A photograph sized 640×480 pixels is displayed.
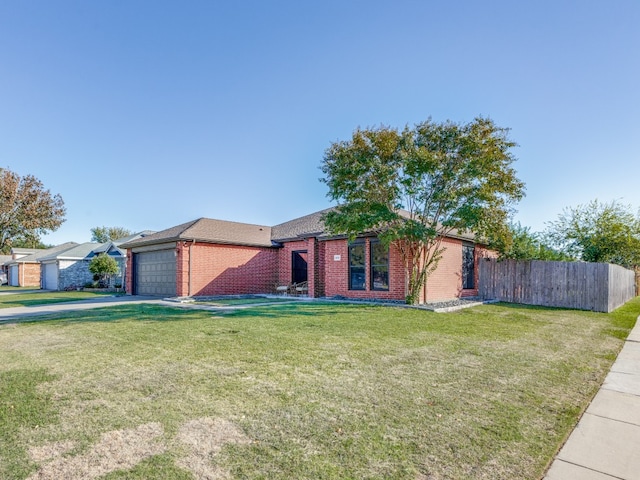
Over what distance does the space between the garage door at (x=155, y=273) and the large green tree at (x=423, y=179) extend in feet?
31.2

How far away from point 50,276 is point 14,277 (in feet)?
43.0

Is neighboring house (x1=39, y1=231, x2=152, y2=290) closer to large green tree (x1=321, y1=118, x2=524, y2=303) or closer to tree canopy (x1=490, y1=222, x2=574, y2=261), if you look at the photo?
large green tree (x1=321, y1=118, x2=524, y2=303)

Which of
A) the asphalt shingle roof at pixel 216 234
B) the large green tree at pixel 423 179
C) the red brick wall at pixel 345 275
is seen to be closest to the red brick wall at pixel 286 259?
the asphalt shingle roof at pixel 216 234

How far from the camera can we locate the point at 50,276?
3061 centimetres

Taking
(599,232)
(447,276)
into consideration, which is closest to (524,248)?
(447,276)

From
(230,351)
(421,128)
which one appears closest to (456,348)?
(230,351)

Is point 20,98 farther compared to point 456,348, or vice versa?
point 20,98

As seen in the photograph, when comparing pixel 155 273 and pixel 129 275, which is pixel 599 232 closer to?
pixel 155 273

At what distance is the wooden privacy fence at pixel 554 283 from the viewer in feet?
41.5

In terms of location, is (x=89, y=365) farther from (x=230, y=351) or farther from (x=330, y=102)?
(x=330, y=102)

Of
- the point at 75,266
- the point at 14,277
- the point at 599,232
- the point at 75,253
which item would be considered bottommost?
the point at 14,277

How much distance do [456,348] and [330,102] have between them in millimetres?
11008

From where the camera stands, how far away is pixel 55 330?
803 centimetres

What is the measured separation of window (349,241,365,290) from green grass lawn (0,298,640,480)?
706cm
